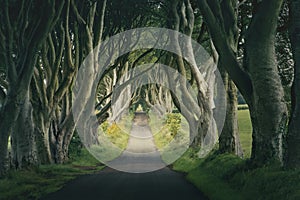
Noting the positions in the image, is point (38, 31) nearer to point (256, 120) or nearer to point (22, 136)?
point (22, 136)

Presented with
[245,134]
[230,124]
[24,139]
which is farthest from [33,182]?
[245,134]

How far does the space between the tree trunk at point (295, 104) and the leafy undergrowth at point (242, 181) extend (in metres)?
0.36

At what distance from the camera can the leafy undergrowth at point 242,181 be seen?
8773 millimetres

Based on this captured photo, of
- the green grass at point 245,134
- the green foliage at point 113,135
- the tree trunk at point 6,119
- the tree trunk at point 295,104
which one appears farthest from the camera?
the green foliage at point 113,135

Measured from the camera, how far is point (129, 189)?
1290cm

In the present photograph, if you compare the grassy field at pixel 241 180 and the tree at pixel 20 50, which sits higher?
the tree at pixel 20 50

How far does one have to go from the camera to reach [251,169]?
38.3 ft

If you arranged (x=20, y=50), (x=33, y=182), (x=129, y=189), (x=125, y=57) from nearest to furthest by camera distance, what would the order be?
(x=129, y=189), (x=33, y=182), (x=20, y=50), (x=125, y=57)

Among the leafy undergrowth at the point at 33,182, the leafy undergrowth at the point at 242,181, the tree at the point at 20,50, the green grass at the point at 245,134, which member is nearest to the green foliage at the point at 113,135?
the green grass at the point at 245,134

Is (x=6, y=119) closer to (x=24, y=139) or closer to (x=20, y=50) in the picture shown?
(x=24, y=139)

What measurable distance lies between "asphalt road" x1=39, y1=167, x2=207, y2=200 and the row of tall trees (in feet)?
7.46

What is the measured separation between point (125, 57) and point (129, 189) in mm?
15965

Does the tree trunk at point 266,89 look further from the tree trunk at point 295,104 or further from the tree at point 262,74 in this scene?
the tree trunk at point 295,104

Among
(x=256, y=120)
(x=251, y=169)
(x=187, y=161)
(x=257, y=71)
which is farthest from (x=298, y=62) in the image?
(x=187, y=161)
